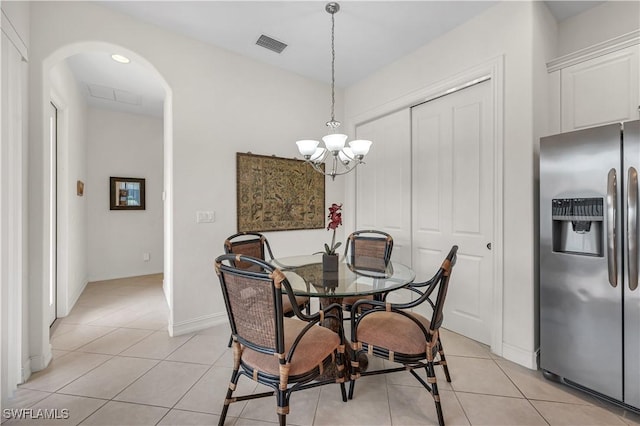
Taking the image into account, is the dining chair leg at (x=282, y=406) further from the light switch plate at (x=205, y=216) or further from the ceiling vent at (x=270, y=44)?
the ceiling vent at (x=270, y=44)

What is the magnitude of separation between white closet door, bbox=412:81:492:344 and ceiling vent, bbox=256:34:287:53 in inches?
61.7

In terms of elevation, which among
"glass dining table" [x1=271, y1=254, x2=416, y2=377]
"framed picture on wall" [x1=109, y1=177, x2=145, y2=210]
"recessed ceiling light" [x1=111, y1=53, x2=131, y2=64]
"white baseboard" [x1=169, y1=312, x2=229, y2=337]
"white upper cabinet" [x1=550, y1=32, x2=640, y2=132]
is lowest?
"white baseboard" [x1=169, y1=312, x2=229, y2=337]

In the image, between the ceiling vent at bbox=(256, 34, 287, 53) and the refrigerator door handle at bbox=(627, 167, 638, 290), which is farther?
the ceiling vent at bbox=(256, 34, 287, 53)

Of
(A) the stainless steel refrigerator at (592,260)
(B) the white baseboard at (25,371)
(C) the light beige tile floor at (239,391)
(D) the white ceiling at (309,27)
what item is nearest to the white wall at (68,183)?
(D) the white ceiling at (309,27)

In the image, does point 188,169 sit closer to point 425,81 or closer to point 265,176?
point 265,176

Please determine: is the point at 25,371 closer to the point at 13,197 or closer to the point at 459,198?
the point at 13,197

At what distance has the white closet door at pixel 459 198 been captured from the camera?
2.59m

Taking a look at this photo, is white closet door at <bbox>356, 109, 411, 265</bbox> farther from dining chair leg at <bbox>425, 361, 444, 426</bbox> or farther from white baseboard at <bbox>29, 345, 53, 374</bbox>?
white baseboard at <bbox>29, 345, 53, 374</bbox>

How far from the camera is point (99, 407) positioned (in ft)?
5.80

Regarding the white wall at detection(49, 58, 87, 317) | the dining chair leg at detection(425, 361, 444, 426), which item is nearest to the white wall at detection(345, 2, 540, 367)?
the dining chair leg at detection(425, 361, 444, 426)

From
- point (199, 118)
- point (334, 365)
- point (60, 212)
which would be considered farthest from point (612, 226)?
point (60, 212)

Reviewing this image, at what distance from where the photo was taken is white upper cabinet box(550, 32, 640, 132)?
80.4 inches

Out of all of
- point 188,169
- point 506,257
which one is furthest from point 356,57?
point 506,257

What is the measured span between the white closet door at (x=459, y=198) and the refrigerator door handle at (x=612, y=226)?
0.81 metres
